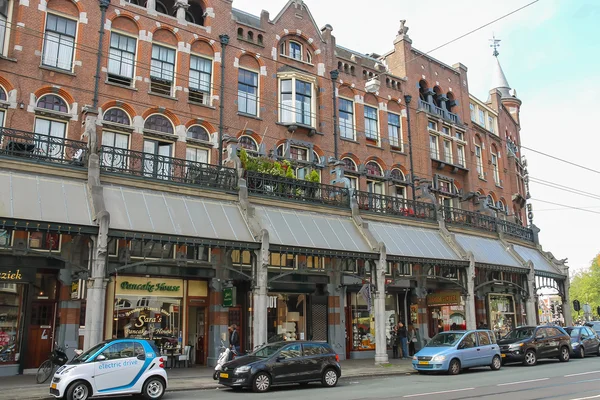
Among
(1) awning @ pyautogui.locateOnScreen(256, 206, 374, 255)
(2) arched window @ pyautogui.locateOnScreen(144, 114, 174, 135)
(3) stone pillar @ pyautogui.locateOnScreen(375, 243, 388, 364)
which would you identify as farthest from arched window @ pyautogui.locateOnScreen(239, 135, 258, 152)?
(3) stone pillar @ pyautogui.locateOnScreen(375, 243, 388, 364)

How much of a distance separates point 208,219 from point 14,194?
6.32m

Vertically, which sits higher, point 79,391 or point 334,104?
point 334,104

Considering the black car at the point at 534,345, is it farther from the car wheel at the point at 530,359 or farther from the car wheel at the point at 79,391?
the car wheel at the point at 79,391

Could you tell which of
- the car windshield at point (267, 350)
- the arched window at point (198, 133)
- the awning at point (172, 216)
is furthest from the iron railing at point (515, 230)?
the car windshield at point (267, 350)

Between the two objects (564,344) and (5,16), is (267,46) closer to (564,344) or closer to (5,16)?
(5,16)

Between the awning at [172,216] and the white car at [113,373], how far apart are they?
170 inches

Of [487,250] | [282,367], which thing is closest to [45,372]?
[282,367]

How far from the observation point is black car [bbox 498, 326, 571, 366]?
878 inches

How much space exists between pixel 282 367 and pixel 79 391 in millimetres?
5586

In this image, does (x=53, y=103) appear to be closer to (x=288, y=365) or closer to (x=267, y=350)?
(x=267, y=350)

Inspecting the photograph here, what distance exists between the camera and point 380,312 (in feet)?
73.2

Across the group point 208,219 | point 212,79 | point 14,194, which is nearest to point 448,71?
point 212,79

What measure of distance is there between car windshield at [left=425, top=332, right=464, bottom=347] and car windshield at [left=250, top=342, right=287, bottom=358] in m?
7.11

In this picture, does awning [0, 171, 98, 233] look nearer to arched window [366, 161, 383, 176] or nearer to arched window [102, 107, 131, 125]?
arched window [102, 107, 131, 125]
